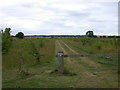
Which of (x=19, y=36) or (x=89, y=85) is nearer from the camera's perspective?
(x=89, y=85)

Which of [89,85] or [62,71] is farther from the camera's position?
[62,71]

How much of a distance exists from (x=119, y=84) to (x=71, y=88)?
4.73ft

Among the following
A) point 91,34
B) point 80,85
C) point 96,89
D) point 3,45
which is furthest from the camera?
point 91,34

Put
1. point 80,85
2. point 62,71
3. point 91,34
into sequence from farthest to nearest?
point 91,34, point 62,71, point 80,85

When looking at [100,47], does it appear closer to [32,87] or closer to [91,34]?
[32,87]

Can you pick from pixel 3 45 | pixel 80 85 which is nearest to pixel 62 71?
pixel 80 85

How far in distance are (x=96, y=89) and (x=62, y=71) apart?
224 centimetres

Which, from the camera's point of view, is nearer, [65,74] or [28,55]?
[65,74]

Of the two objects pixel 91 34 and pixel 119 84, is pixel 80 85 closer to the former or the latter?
pixel 119 84

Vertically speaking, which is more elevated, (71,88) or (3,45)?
(3,45)

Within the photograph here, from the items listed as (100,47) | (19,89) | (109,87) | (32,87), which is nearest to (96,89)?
(109,87)

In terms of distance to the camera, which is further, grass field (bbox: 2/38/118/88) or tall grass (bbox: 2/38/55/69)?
tall grass (bbox: 2/38/55/69)

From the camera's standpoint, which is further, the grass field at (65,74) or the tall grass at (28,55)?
the tall grass at (28,55)

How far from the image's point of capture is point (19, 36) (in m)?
63.4
